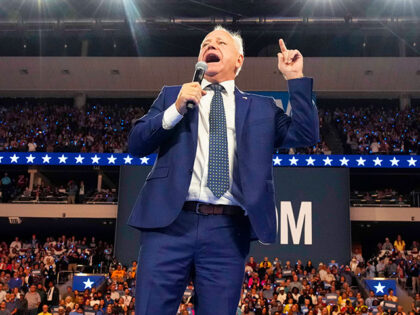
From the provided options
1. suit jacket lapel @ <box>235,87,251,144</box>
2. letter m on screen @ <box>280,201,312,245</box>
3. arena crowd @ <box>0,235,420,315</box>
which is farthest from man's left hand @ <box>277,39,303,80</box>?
letter m on screen @ <box>280,201,312,245</box>

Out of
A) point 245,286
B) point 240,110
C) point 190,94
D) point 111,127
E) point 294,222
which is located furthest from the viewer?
point 111,127

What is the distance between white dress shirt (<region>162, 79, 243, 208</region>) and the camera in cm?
236

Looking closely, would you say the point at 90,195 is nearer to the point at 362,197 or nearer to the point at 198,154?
the point at 362,197

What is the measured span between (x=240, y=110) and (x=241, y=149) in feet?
0.68

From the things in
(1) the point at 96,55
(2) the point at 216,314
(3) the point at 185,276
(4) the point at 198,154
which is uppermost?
(1) the point at 96,55

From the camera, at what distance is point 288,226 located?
58.4 feet

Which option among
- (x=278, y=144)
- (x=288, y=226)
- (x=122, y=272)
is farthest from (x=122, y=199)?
(x=278, y=144)

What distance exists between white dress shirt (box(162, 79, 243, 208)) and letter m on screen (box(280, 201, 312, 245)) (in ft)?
50.4

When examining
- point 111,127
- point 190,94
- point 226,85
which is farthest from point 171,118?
point 111,127

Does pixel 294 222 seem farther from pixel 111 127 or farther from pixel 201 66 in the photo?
pixel 201 66

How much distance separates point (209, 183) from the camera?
235 cm

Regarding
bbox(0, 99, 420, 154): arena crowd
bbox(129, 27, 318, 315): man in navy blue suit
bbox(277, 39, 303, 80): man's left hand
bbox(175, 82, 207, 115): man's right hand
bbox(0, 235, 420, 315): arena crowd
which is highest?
bbox(0, 99, 420, 154): arena crowd

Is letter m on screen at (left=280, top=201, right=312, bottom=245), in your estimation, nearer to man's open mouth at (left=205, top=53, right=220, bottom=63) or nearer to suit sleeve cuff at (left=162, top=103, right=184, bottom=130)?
man's open mouth at (left=205, top=53, right=220, bottom=63)

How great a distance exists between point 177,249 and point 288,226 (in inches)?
624
